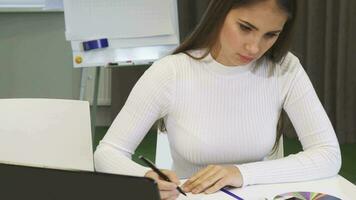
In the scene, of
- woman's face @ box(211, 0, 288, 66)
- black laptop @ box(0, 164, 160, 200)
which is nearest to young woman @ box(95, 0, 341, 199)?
woman's face @ box(211, 0, 288, 66)

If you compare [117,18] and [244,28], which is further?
[117,18]

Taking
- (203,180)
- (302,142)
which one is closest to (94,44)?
(302,142)

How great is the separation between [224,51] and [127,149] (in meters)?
0.39

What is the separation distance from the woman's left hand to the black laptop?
2.00 ft

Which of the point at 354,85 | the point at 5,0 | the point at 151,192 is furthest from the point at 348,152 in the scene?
the point at 151,192

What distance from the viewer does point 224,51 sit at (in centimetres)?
142

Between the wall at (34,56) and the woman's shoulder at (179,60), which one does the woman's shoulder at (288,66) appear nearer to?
the woman's shoulder at (179,60)

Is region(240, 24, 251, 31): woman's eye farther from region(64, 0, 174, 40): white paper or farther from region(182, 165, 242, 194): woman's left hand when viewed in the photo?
region(64, 0, 174, 40): white paper

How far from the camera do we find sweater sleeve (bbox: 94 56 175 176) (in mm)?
1303

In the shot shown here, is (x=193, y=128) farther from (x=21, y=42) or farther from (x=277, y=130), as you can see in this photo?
(x=21, y=42)

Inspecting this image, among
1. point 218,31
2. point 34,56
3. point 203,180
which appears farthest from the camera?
point 34,56

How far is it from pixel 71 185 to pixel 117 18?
7.06ft

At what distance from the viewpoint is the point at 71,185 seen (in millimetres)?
503

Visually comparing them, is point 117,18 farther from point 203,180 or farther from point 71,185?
point 71,185
